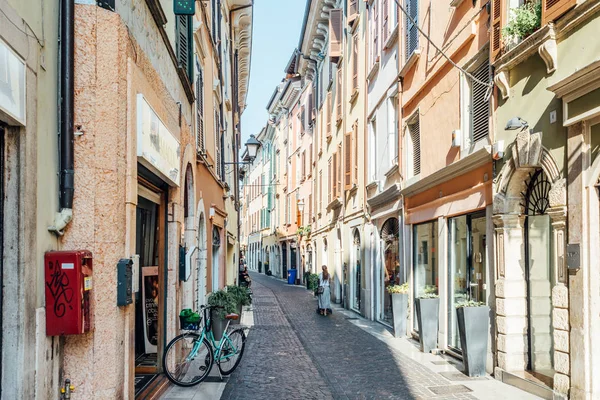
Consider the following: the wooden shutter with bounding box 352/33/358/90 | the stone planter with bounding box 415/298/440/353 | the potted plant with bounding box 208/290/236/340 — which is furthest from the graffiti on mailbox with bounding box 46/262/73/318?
the wooden shutter with bounding box 352/33/358/90

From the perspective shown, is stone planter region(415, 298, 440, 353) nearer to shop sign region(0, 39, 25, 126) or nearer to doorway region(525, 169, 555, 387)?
doorway region(525, 169, 555, 387)

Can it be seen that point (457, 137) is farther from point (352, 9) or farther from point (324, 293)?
point (352, 9)

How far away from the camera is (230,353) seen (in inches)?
371

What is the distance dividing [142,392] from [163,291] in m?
1.74

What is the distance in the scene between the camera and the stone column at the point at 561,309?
24.2ft

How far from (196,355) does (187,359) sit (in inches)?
5.0

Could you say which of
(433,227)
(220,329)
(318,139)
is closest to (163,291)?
(220,329)

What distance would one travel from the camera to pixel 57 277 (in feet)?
15.5

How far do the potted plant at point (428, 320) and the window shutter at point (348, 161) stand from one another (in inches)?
354

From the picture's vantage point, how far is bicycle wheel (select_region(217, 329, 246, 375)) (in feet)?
30.2

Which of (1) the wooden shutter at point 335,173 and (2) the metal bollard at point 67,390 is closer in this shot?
(2) the metal bollard at point 67,390

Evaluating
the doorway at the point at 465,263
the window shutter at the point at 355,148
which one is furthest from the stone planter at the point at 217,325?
the window shutter at the point at 355,148

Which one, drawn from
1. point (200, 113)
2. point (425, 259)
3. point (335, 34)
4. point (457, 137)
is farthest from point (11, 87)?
point (335, 34)

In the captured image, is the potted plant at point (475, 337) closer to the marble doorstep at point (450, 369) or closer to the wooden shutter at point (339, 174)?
the marble doorstep at point (450, 369)
